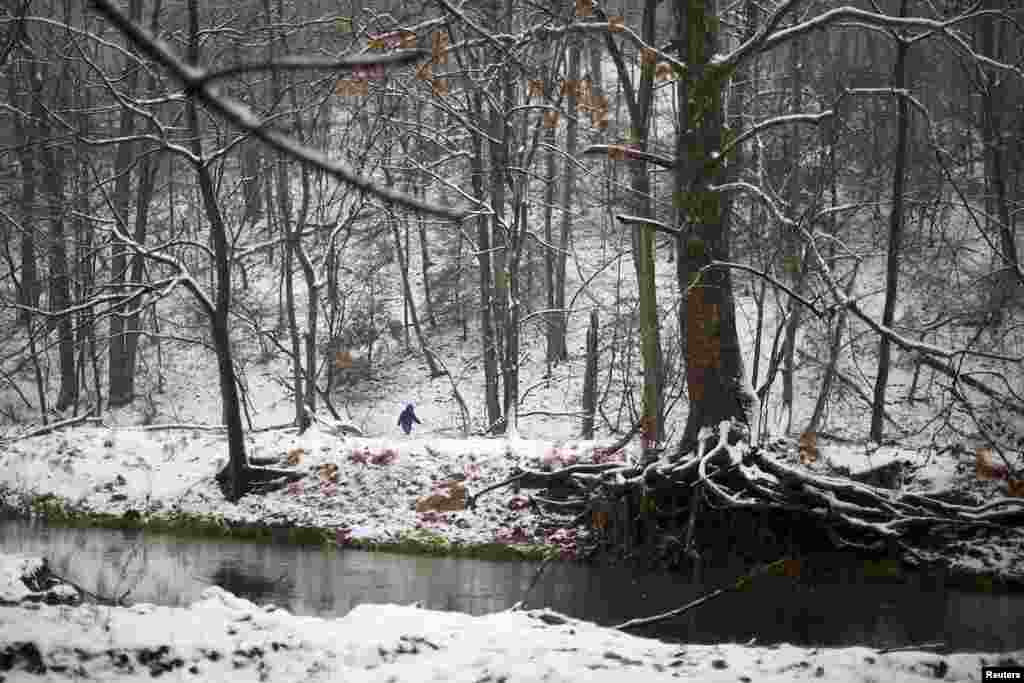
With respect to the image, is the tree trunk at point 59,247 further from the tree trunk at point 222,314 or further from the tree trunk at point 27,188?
the tree trunk at point 222,314

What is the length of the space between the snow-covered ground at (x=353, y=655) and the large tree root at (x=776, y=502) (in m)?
5.50

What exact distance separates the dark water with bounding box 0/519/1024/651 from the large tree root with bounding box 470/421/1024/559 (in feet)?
1.70

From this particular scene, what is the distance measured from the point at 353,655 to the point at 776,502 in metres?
7.08

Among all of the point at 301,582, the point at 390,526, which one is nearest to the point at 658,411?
the point at 390,526

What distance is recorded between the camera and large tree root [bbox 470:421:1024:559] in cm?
1116

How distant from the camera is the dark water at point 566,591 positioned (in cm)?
890

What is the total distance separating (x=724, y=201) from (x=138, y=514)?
33.2ft

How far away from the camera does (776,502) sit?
37.5ft

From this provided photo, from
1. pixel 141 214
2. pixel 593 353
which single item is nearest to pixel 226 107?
pixel 593 353

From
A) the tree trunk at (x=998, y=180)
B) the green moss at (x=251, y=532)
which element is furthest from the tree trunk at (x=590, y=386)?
the tree trunk at (x=998, y=180)

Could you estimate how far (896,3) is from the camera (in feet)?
104

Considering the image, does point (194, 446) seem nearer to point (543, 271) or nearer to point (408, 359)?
point (408, 359)

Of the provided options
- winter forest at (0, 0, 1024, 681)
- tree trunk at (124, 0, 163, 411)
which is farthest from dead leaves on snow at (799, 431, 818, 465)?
tree trunk at (124, 0, 163, 411)

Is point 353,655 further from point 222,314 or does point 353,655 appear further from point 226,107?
point 222,314
